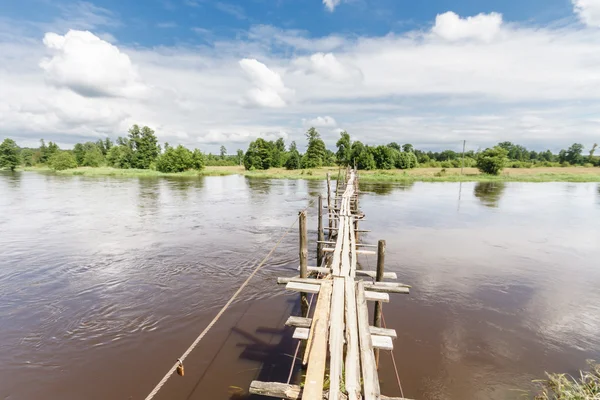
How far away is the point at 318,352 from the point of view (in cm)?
476

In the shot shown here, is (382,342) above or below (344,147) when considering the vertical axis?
below

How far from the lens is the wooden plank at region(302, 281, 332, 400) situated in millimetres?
4090

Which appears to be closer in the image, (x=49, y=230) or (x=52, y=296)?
(x=52, y=296)

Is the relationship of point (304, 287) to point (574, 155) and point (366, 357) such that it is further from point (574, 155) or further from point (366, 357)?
point (574, 155)

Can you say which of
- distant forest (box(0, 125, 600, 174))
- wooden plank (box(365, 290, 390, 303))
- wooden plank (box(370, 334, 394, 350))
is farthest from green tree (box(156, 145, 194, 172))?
wooden plank (box(370, 334, 394, 350))

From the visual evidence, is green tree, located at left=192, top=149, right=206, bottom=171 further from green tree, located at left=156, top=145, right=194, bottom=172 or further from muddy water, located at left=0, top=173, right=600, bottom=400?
muddy water, located at left=0, top=173, right=600, bottom=400

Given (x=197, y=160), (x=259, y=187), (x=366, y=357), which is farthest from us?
(x=197, y=160)

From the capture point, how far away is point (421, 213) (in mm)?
25875

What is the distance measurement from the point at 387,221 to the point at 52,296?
1937cm

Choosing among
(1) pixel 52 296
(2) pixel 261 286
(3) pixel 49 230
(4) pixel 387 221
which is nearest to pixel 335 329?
(2) pixel 261 286

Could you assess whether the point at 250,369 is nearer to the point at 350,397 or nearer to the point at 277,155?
the point at 350,397

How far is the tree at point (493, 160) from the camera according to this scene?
198 ft

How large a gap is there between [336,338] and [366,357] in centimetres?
59

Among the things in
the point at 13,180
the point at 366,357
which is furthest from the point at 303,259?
the point at 13,180
